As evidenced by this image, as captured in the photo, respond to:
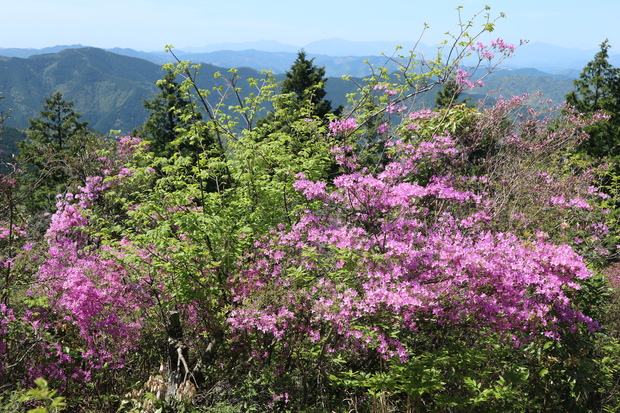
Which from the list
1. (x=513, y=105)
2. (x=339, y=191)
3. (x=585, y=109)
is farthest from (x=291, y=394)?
(x=585, y=109)

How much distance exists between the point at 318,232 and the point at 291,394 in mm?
2225

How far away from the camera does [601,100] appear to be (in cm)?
2536

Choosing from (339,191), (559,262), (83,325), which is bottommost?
(83,325)

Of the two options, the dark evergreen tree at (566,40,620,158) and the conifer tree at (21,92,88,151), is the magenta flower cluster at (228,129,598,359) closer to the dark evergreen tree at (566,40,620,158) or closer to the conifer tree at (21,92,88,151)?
the dark evergreen tree at (566,40,620,158)

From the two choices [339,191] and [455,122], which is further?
[455,122]

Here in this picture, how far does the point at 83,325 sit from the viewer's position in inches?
220

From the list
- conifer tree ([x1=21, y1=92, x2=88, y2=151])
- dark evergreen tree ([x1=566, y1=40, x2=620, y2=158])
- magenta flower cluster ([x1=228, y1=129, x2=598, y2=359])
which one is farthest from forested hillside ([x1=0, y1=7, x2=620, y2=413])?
conifer tree ([x1=21, y1=92, x2=88, y2=151])

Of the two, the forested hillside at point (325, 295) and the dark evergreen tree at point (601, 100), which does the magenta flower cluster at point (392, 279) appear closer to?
the forested hillside at point (325, 295)

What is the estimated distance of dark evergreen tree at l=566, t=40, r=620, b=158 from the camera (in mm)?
24078

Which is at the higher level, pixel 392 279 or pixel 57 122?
pixel 57 122


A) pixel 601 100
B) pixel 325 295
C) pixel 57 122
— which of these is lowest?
pixel 325 295

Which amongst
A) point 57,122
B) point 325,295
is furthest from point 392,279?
point 57,122

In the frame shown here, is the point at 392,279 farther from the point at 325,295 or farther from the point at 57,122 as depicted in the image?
the point at 57,122

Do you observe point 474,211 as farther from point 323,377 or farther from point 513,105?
point 513,105
